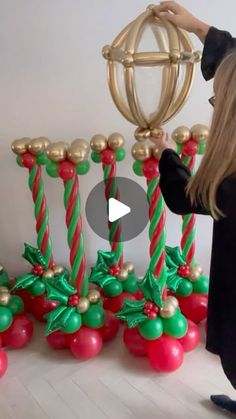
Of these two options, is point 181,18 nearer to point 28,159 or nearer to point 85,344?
point 28,159

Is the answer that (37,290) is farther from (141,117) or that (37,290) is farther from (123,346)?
(141,117)

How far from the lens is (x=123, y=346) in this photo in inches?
54.4

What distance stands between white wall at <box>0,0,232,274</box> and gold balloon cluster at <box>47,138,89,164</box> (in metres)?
0.32

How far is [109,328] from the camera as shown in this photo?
1.36 m

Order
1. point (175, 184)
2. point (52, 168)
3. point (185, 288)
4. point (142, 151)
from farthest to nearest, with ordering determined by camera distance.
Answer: point (185, 288) < point (52, 168) < point (142, 151) < point (175, 184)

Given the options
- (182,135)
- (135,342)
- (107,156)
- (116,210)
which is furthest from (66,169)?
(135,342)

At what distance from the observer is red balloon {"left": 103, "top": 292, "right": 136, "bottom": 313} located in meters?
1.48

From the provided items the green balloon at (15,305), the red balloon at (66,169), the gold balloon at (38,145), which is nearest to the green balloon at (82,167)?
the red balloon at (66,169)

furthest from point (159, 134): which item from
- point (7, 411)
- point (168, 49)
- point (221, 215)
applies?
point (7, 411)

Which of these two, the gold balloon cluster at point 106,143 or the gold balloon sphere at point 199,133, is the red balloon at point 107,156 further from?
the gold balloon sphere at point 199,133

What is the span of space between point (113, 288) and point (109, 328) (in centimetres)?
15

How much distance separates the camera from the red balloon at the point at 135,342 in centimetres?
129

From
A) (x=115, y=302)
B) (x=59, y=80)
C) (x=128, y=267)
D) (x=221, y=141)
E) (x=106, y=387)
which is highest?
(x=59, y=80)

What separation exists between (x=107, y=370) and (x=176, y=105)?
32.1 inches
